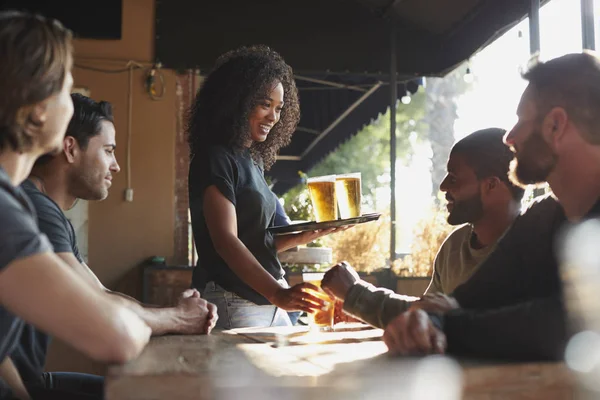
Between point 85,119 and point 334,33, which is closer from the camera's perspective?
point 85,119

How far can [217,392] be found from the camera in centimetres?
107

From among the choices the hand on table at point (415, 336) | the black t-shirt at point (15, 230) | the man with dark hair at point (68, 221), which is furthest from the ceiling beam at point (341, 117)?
the black t-shirt at point (15, 230)

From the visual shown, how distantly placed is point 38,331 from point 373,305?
2.72 feet

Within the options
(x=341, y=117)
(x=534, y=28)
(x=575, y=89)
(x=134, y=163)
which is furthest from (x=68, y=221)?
(x=341, y=117)

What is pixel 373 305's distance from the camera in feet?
5.93

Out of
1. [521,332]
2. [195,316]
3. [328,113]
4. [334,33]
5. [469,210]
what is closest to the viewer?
[521,332]

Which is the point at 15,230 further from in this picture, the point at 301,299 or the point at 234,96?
the point at 234,96

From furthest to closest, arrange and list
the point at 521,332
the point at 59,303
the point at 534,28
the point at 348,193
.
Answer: the point at 534,28 < the point at 348,193 < the point at 521,332 < the point at 59,303

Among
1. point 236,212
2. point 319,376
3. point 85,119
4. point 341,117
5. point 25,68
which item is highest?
point 341,117

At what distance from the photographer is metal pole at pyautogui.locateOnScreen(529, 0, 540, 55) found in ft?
10.2

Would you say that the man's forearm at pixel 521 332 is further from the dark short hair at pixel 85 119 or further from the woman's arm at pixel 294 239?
the dark short hair at pixel 85 119

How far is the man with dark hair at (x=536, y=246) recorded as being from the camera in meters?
1.34

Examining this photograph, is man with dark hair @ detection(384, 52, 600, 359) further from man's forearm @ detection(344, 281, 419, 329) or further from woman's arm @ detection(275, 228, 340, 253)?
woman's arm @ detection(275, 228, 340, 253)

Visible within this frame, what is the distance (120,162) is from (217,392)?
4669mm
